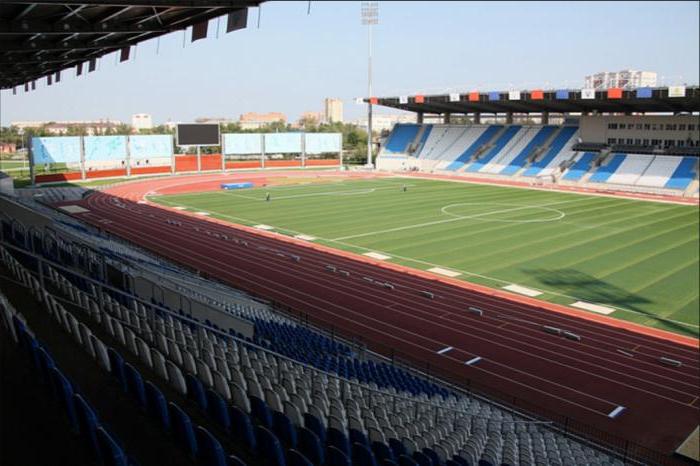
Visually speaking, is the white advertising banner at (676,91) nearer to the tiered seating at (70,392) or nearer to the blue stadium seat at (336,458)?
the blue stadium seat at (336,458)

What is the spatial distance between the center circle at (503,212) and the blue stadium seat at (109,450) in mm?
39132

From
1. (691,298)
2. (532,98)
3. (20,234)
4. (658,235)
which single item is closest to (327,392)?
(20,234)

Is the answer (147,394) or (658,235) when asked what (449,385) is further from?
(658,235)

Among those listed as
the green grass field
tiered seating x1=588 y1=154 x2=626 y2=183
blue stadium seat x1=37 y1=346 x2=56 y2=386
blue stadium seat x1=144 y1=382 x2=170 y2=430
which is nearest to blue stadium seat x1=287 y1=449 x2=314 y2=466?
blue stadium seat x1=144 y1=382 x2=170 y2=430

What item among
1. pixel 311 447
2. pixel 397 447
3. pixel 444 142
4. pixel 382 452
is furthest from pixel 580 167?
pixel 311 447

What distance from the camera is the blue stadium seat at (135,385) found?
7.61 meters

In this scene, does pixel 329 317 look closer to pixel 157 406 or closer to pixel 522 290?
pixel 522 290

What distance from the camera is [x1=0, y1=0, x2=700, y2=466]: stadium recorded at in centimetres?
781

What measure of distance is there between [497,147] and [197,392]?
7424 centimetres

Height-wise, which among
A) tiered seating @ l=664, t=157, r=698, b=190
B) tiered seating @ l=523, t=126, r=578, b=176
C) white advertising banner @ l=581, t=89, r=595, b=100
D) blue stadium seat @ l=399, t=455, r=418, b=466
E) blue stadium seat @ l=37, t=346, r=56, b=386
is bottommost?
blue stadium seat @ l=399, t=455, r=418, b=466

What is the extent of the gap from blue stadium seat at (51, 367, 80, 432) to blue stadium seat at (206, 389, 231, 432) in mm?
1845

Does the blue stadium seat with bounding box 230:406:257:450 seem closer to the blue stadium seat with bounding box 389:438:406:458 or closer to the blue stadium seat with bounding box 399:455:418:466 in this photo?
the blue stadium seat with bounding box 399:455:418:466

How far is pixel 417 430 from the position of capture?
390 inches

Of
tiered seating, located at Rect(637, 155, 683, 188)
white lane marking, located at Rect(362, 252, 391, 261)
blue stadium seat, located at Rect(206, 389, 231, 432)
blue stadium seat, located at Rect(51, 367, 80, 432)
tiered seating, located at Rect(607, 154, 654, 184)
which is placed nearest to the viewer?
blue stadium seat, located at Rect(51, 367, 80, 432)
